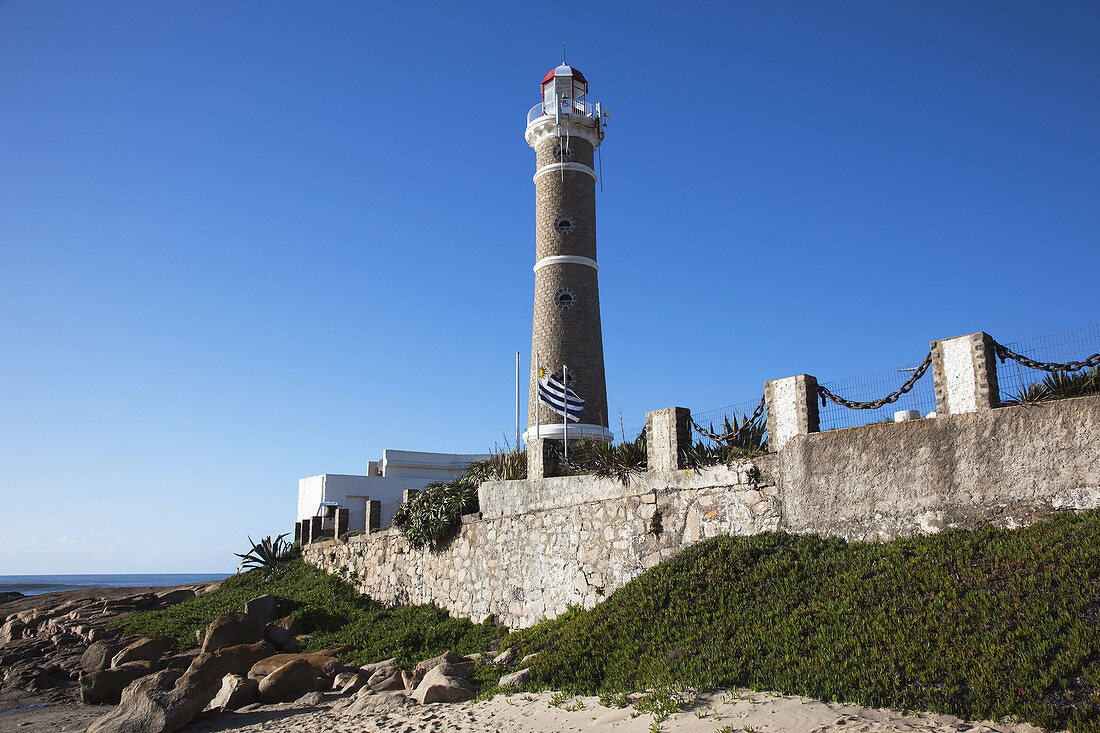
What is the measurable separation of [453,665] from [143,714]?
3918 millimetres

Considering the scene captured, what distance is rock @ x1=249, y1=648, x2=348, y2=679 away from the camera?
483 inches

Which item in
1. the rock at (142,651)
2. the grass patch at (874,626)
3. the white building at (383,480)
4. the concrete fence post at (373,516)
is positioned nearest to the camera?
the grass patch at (874,626)

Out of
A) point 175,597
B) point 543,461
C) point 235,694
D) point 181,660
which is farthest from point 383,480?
point 235,694

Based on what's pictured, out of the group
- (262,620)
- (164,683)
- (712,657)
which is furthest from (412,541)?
(712,657)

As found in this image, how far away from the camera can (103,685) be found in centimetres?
1330

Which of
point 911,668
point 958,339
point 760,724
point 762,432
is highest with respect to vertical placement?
point 958,339

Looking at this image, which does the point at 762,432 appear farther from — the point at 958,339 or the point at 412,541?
the point at 412,541

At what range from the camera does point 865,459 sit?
31.9ft

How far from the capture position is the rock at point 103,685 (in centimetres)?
1317

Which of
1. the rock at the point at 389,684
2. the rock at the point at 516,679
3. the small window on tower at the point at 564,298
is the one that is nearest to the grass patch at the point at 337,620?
the rock at the point at 389,684

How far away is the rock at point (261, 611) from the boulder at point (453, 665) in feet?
21.4

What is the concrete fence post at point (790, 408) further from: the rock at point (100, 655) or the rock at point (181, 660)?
the rock at point (100, 655)

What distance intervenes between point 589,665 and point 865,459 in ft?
13.8

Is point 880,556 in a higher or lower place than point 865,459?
lower
